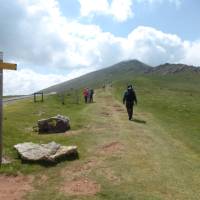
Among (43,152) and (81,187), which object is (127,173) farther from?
(43,152)

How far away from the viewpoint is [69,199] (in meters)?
14.5

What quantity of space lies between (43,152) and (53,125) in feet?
25.4

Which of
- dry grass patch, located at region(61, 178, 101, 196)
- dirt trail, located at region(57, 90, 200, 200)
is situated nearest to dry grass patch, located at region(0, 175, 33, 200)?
dry grass patch, located at region(61, 178, 101, 196)

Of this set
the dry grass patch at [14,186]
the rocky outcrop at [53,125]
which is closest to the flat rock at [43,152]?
the dry grass patch at [14,186]

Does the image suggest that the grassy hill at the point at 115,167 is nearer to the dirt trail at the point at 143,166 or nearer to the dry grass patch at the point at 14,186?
the dirt trail at the point at 143,166

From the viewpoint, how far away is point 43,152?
19016 millimetres

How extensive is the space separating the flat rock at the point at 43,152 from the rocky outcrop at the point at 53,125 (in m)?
6.30

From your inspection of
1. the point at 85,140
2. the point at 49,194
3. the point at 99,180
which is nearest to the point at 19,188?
the point at 49,194

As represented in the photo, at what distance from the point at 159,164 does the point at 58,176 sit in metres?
4.32

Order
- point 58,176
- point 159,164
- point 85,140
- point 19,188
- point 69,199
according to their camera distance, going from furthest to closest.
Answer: point 85,140, point 159,164, point 58,176, point 19,188, point 69,199

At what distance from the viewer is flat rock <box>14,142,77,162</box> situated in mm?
18562

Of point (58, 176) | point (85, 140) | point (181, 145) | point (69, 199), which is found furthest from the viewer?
point (181, 145)

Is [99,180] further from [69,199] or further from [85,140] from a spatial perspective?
[85,140]

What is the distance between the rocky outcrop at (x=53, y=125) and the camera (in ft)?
86.8
